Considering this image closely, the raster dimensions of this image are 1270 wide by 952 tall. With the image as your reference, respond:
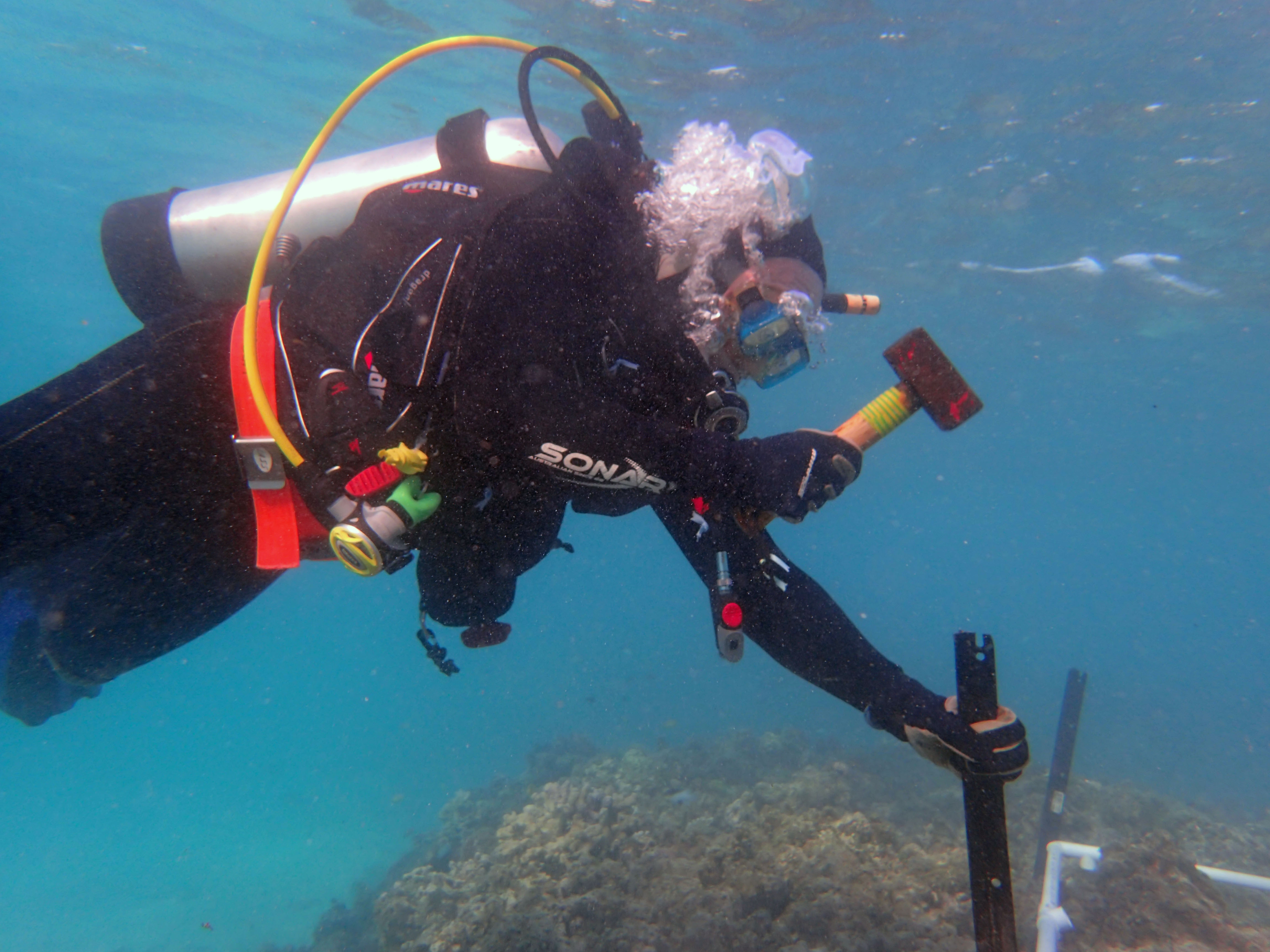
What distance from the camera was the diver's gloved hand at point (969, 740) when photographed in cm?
219

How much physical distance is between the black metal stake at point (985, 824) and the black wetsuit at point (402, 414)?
0.88 ft

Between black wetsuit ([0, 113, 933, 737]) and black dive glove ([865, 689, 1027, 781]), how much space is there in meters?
0.07

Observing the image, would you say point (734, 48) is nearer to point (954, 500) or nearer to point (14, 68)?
point (14, 68)

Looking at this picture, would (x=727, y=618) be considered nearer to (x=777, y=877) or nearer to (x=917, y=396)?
(x=917, y=396)

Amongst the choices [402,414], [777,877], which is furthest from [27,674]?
[777,877]

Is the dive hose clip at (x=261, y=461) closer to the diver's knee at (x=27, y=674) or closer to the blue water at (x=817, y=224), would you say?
the diver's knee at (x=27, y=674)

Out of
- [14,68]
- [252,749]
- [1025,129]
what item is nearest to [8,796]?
[252,749]

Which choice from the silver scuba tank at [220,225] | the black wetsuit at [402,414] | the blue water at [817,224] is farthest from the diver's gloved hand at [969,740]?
the blue water at [817,224]

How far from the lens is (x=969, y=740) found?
221cm

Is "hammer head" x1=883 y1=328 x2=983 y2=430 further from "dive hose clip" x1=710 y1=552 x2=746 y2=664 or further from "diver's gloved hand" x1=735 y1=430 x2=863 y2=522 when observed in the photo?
"dive hose clip" x1=710 y1=552 x2=746 y2=664

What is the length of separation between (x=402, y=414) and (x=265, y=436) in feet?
1.71

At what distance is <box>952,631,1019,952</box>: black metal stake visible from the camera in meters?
2.19

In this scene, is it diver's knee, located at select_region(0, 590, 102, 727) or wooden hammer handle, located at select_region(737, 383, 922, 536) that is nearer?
wooden hammer handle, located at select_region(737, 383, 922, 536)

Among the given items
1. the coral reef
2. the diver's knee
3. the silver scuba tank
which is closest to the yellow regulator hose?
the silver scuba tank
